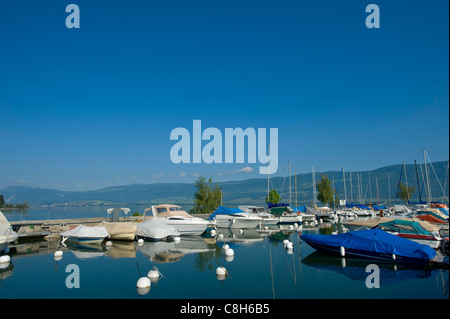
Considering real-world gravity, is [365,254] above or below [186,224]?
below

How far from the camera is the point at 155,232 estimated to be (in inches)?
1078

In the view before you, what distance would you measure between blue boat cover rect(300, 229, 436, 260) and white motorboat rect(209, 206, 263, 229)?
17.6 meters

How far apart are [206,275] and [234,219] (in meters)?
22.2

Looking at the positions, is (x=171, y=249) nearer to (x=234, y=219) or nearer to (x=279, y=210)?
(x=234, y=219)

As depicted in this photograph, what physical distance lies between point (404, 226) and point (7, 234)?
3018 cm

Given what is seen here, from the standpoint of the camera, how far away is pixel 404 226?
934 inches

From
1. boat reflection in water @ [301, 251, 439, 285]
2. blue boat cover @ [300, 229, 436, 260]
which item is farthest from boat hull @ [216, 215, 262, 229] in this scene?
blue boat cover @ [300, 229, 436, 260]

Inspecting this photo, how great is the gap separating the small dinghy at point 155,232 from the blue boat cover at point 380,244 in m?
13.3

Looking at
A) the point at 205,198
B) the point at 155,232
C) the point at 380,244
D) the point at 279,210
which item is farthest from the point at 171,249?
the point at 205,198

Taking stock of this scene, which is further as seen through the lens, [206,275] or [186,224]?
[186,224]

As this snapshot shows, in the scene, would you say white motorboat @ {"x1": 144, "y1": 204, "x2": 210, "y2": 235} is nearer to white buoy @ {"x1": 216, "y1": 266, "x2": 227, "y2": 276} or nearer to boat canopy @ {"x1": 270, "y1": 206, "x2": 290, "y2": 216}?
white buoy @ {"x1": 216, "y1": 266, "x2": 227, "y2": 276}

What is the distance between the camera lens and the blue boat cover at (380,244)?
58.7 ft
